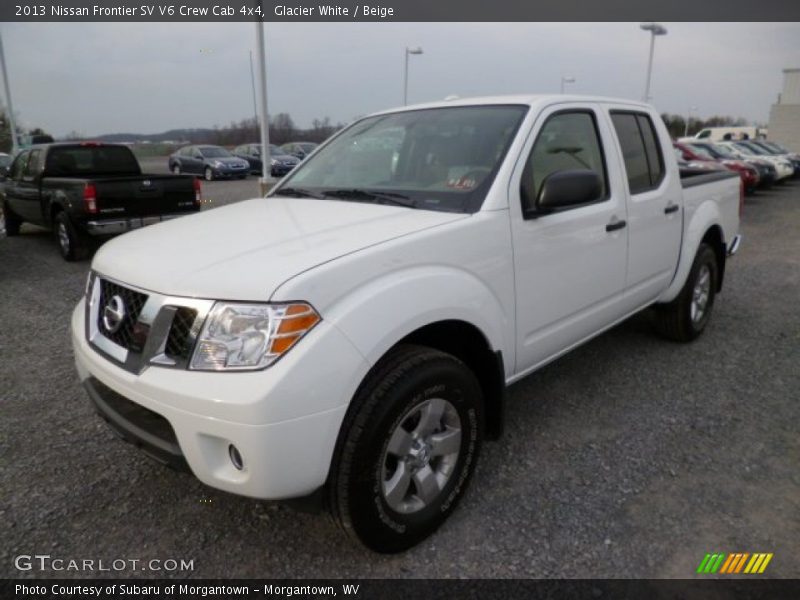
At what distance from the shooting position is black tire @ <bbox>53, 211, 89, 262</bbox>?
815 cm

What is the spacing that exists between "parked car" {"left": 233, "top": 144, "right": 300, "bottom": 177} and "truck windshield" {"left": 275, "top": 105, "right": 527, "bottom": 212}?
64.4 ft

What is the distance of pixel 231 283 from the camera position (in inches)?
79.0

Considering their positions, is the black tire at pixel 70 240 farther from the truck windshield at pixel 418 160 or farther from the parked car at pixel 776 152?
the parked car at pixel 776 152

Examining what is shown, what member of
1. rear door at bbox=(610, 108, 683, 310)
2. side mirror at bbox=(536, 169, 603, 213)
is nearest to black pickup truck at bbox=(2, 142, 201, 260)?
rear door at bbox=(610, 108, 683, 310)

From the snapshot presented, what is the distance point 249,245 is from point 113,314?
2.00 feet

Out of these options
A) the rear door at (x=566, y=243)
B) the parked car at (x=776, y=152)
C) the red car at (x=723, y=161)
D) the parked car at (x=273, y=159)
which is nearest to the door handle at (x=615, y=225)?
the rear door at (x=566, y=243)

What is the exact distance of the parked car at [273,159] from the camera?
81.5ft

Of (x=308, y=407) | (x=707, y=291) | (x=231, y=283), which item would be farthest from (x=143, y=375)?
(x=707, y=291)

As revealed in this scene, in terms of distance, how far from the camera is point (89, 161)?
945 centimetres

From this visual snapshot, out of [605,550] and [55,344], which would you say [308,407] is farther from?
[55,344]

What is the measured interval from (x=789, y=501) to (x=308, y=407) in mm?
2334

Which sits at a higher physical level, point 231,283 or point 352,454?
point 231,283

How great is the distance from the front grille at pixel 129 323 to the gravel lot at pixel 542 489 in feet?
2.66

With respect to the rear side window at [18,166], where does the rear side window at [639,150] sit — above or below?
above
